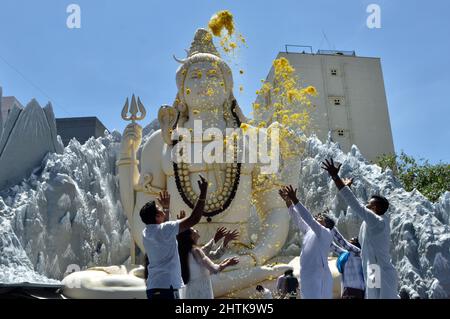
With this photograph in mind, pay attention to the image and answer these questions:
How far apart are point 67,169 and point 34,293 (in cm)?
428

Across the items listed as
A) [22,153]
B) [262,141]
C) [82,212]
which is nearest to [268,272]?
[262,141]

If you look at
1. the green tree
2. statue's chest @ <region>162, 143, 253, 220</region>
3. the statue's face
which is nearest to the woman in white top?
statue's chest @ <region>162, 143, 253, 220</region>

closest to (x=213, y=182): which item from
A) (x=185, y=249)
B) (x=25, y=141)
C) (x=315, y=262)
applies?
(x=315, y=262)

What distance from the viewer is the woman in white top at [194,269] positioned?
4098mm

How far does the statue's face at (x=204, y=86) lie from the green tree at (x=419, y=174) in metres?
12.6

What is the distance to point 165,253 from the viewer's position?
3766mm

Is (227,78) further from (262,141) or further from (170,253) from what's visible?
(170,253)

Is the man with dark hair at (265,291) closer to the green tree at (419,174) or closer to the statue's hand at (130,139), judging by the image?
the statue's hand at (130,139)

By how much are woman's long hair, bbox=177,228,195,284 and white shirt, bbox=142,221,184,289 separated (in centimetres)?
31

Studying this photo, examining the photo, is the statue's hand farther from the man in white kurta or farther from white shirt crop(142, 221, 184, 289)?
white shirt crop(142, 221, 184, 289)

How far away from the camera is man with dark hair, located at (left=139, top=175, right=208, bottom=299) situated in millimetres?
3736
